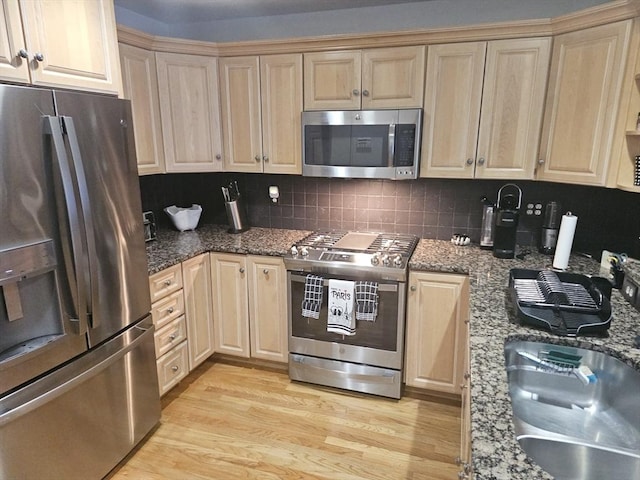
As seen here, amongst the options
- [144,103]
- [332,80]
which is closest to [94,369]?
[144,103]

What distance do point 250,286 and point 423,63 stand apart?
70.6 inches

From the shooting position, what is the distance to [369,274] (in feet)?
7.92

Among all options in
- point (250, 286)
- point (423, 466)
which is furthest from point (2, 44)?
point (423, 466)

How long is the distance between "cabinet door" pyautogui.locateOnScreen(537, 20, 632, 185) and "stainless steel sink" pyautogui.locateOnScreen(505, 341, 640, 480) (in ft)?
3.77

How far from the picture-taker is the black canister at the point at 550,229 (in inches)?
99.0

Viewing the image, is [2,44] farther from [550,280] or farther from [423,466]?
[423,466]

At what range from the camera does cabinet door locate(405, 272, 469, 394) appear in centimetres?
237

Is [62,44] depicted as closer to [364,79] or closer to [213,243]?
[213,243]

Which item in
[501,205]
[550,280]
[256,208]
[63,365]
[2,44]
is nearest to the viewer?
[2,44]

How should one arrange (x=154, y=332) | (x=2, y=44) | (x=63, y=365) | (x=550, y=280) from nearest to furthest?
(x=2, y=44)
(x=63, y=365)
(x=550, y=280)
(x=154, y=332)

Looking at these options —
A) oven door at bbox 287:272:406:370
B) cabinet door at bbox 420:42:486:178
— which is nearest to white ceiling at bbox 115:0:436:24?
cabinet door at bbox 420:42:486:178

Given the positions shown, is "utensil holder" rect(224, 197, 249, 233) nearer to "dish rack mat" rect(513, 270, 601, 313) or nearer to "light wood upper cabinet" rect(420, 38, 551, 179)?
"light wood upper cabinet" rect(420, 38, 551, 179)

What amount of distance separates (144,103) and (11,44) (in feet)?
3.78

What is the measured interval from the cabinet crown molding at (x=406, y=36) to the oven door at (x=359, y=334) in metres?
1.46
